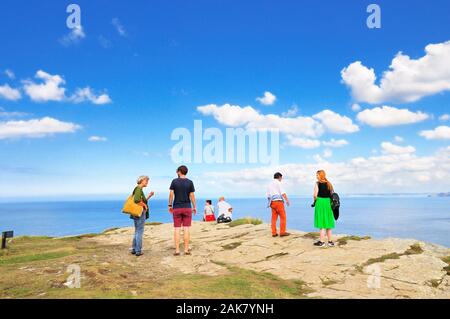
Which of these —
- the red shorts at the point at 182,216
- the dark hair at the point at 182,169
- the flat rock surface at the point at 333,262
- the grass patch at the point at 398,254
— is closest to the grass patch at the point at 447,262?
the flat rock surface at the point at 333,262

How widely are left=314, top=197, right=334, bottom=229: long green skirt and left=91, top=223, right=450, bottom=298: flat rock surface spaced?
2.94ft

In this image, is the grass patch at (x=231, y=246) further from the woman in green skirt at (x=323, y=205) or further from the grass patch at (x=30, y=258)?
the grass patch at (x=30, y=258)

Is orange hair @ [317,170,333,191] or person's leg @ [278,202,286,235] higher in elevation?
orange hair @ [317,170,333,191]

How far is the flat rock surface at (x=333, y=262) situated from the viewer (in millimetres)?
A: 8664

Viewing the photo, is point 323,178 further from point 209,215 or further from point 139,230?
point 209,215

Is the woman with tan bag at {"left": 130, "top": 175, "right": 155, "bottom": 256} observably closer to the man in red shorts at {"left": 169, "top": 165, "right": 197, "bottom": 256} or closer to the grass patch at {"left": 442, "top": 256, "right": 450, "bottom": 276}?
the man in red shorts at {"left": 169, "top": 165, "right": 197, "bottom": 256}

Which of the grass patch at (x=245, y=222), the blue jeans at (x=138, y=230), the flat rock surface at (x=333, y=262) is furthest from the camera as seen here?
the grass patch at (x=245, y=222)

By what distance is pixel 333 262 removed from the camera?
10906 millimetres

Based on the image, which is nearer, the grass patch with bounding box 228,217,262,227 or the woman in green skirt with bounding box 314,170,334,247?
the woman in green skirt with bounding box 314,170,334,247

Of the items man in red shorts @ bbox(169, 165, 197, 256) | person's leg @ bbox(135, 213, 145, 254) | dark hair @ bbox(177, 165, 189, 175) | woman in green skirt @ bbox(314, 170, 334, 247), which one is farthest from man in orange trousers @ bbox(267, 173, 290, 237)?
person's leg @ bbox(135, 213, 145, 254)

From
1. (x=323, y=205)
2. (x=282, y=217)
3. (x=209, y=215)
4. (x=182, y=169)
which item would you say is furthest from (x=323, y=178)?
(x=209, y=215)

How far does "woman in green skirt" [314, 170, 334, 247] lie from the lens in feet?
43.3
